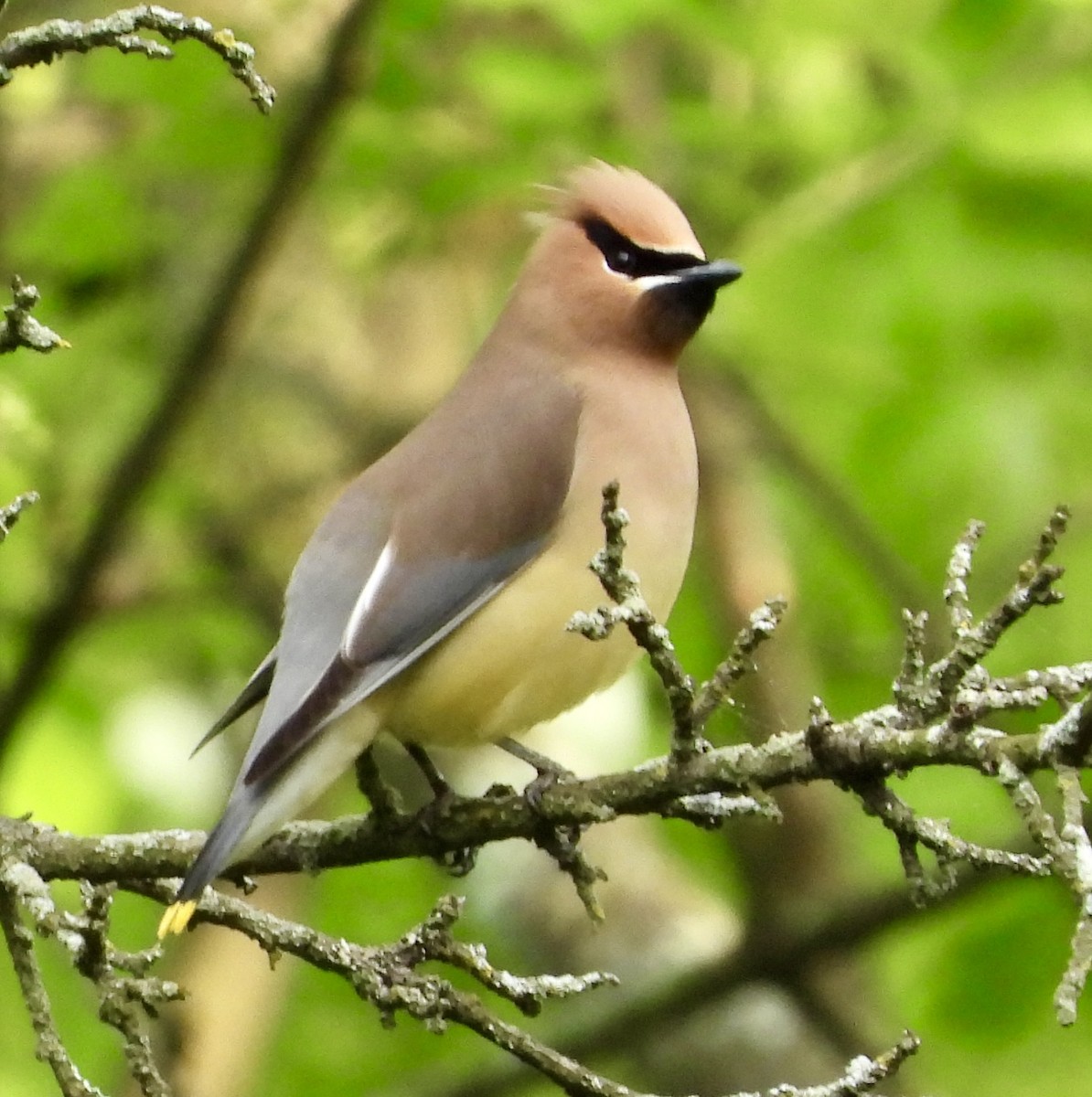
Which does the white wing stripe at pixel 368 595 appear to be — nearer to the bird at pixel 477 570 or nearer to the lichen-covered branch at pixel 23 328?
the bird at pixel 477 570

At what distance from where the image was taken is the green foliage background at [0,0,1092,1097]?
517 cm

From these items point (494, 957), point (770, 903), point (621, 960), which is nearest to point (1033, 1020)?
point (770, 903)

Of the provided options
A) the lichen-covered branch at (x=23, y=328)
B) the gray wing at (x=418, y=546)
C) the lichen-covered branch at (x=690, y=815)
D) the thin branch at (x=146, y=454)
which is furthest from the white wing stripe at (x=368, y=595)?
the thin branch at (x=146, y=454)

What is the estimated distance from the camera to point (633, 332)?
176 inches

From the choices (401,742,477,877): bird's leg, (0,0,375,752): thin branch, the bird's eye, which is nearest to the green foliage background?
(0,0,375,752): thin branch

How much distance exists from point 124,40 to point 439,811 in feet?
4.43

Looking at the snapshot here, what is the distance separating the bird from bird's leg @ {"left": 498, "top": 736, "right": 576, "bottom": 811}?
0.04 ft

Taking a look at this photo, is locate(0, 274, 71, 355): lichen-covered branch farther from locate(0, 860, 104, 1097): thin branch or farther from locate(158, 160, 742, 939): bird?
locate(158, 160, 742, 939): bird

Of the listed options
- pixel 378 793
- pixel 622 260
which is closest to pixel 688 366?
pixel 622 260

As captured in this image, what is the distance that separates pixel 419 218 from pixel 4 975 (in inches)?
123

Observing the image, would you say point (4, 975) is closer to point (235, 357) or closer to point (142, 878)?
point (235, 357)

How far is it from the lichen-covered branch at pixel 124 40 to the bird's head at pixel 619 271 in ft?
6.30

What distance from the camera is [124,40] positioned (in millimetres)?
2578

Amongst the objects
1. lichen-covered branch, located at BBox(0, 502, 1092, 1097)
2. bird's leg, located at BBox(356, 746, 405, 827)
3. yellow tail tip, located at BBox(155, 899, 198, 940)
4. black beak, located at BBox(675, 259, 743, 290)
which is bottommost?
lichen-covered branch, located at BBox(0, 502, 1092, 1097)
